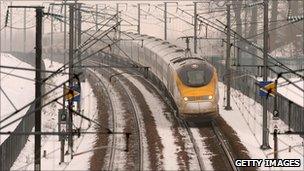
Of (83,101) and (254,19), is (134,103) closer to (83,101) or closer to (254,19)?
(83,101)

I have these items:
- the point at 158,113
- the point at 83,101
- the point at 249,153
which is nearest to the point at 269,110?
the point at 158,113

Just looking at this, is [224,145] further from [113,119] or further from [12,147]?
[12,147]

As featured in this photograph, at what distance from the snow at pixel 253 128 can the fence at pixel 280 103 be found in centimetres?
45

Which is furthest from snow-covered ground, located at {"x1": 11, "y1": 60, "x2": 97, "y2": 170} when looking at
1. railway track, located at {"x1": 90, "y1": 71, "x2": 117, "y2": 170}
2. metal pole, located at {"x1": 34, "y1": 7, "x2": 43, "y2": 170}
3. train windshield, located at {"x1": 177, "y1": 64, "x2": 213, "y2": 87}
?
train windshield, located at {"x1": 177, "y1": 64, "x2": 213, "y2": 87}

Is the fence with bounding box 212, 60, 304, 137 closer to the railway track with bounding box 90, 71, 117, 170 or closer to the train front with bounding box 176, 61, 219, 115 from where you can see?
the train front with bounding box 176, 61, 219, 115

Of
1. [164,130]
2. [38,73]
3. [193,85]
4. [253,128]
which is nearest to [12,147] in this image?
[38,73]

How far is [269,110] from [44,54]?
6320 cm

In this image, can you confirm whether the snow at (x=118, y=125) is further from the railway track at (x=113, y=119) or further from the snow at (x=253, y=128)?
the snow at (x=253, y=128)

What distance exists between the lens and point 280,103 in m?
32.5

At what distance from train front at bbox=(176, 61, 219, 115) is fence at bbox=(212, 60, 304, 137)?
3.20m

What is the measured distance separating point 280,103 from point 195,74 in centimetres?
659

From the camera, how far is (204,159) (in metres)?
23.5

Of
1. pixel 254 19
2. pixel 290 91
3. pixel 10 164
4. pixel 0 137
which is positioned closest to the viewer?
Answer: pixel 10 164

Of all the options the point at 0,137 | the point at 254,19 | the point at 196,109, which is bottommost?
the point at 0,137
